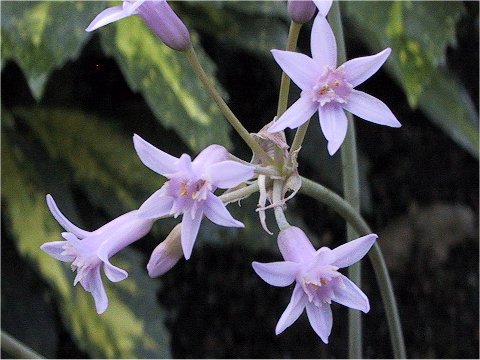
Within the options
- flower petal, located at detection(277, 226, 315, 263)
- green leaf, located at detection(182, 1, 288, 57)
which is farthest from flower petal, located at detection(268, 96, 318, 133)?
green leaf, located at detection(182, 1, 288, 57)

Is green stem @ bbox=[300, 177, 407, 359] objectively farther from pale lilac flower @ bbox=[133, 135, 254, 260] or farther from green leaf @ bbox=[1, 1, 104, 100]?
green leaf @ bbox=[1, 1, 104, 100]

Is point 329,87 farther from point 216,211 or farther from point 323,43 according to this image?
point 216,211

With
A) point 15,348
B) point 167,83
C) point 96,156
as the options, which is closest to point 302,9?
point 15,348

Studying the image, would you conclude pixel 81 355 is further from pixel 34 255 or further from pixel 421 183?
pixel 421 183

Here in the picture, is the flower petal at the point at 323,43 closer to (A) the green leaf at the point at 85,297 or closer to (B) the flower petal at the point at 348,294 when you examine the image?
(B) the flower petal at the point at 348,294

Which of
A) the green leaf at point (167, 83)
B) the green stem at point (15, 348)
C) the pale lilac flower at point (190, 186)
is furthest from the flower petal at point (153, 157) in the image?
the green leaf at point (167, 83)

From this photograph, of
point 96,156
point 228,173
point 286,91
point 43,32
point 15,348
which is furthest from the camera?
point 96,156

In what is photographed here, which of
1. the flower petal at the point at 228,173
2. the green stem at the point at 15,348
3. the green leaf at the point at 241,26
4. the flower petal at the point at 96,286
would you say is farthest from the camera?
the green leaf at the point at 241,26
